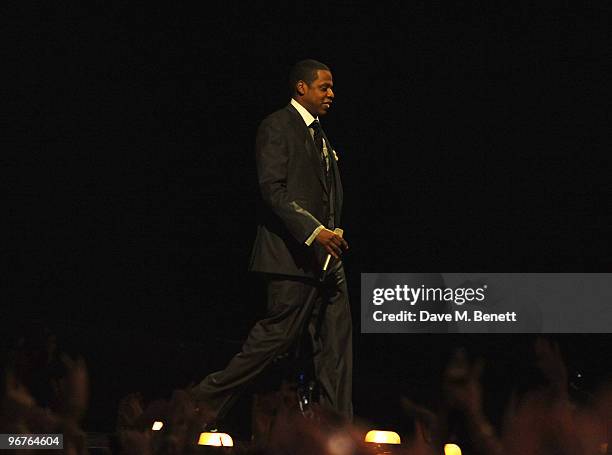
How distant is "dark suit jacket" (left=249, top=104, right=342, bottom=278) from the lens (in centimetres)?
334

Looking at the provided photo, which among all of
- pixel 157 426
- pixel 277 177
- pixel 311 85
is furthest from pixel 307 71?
pixel 157 426

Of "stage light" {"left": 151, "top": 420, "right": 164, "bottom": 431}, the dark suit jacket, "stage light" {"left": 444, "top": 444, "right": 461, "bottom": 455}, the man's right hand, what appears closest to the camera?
"stage light" {"left": 444, "top": 444, "right": 461, "bottom": 455}

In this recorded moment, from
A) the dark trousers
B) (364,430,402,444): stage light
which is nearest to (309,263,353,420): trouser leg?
the dark trousers

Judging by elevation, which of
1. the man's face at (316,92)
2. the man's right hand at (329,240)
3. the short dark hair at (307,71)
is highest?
the short dark hair at (307,71)

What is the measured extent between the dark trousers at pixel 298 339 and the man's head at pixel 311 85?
482mm

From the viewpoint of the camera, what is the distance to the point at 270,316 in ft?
11.0

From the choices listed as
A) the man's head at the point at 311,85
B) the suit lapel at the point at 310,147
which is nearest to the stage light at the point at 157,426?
the suit lapel at the point at 310,147

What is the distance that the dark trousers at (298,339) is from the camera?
129 inches

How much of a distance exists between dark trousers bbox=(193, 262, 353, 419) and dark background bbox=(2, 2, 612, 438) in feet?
4.83

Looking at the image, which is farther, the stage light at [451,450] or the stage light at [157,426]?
the stage light at [157,426]

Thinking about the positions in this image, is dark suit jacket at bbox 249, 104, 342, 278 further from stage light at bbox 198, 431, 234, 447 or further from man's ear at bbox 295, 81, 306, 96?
stage light at bbox 198, 431, 234, 447

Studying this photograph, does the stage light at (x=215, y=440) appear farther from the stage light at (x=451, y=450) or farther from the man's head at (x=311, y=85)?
the man's head at (x=311, y=85)

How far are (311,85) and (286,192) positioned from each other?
340 millimetres

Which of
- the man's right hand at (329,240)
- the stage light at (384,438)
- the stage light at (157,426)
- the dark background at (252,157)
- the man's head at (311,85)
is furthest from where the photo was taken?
the dark background at (252,157)
